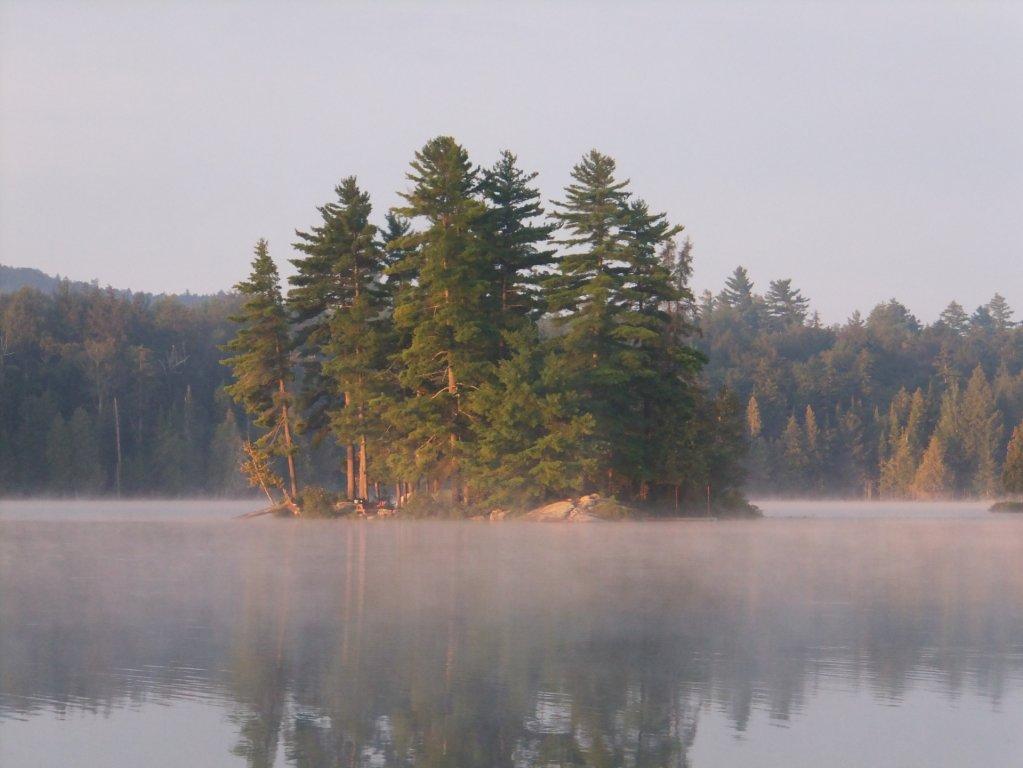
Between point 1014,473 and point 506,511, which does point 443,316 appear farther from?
point 1014,473

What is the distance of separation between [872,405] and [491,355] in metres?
85.4

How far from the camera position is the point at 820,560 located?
2867 centimetres

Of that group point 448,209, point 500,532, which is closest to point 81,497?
point 448,209

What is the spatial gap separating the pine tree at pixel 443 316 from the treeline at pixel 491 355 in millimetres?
83

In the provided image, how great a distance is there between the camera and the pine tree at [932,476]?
109 metres

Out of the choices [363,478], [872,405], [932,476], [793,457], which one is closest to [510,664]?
[363,478]

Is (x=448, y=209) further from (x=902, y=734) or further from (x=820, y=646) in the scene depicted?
(x=902, y=734)

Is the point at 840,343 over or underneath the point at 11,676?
over

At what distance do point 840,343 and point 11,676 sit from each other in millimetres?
130980

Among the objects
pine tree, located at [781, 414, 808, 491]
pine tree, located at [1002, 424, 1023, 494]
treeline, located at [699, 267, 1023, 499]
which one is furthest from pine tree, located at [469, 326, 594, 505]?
pine tree, located at [781, 414, 808, 491]

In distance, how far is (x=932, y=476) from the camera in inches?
4304

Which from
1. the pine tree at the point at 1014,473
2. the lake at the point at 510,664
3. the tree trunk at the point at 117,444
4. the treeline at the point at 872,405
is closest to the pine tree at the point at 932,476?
the treeline at the point at 872,405

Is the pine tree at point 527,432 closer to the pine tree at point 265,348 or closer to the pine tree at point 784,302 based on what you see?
the pine tree at point 265,348

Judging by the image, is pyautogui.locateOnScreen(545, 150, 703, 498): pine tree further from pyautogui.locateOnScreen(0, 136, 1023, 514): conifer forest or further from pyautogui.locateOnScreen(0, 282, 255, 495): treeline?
pyautogui.locateOnScreen(0, 282, 255, 495): treeline
